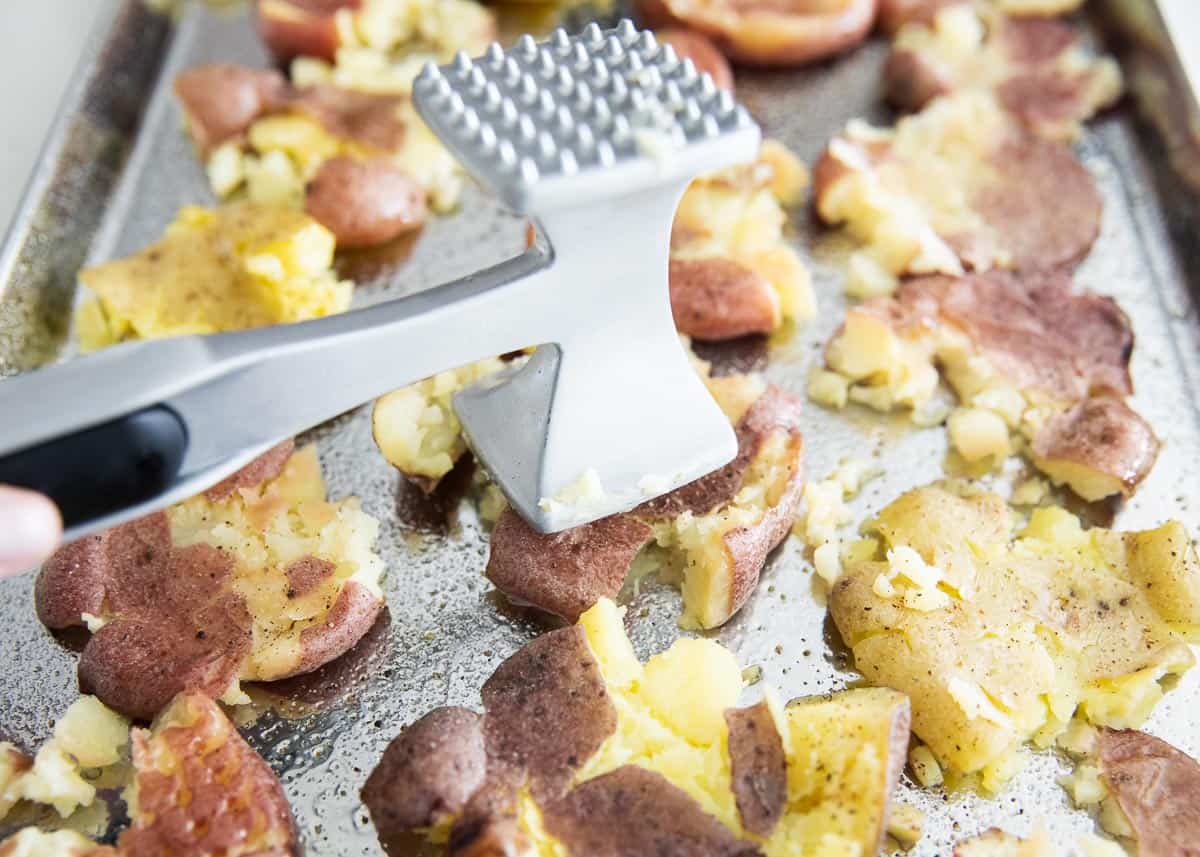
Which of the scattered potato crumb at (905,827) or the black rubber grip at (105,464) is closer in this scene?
the black rubber grip at (105,464)

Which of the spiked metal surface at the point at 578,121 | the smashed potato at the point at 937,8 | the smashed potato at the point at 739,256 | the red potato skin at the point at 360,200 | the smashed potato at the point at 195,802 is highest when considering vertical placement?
the spiked metal surface at the point at 578,121

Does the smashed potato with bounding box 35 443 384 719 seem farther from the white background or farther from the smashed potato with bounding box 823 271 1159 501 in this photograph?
the white background

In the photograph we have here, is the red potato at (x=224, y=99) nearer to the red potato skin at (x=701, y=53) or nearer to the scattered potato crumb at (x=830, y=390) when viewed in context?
the red potato skin at (x=701, y=53)

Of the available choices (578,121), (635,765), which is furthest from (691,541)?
(578,121)

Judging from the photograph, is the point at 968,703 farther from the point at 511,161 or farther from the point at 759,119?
the point at 759,119

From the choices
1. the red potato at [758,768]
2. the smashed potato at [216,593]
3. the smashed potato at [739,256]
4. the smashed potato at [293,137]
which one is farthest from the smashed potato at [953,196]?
the smashed potato at [216,593]

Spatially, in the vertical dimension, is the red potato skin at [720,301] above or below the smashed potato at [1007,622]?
above
